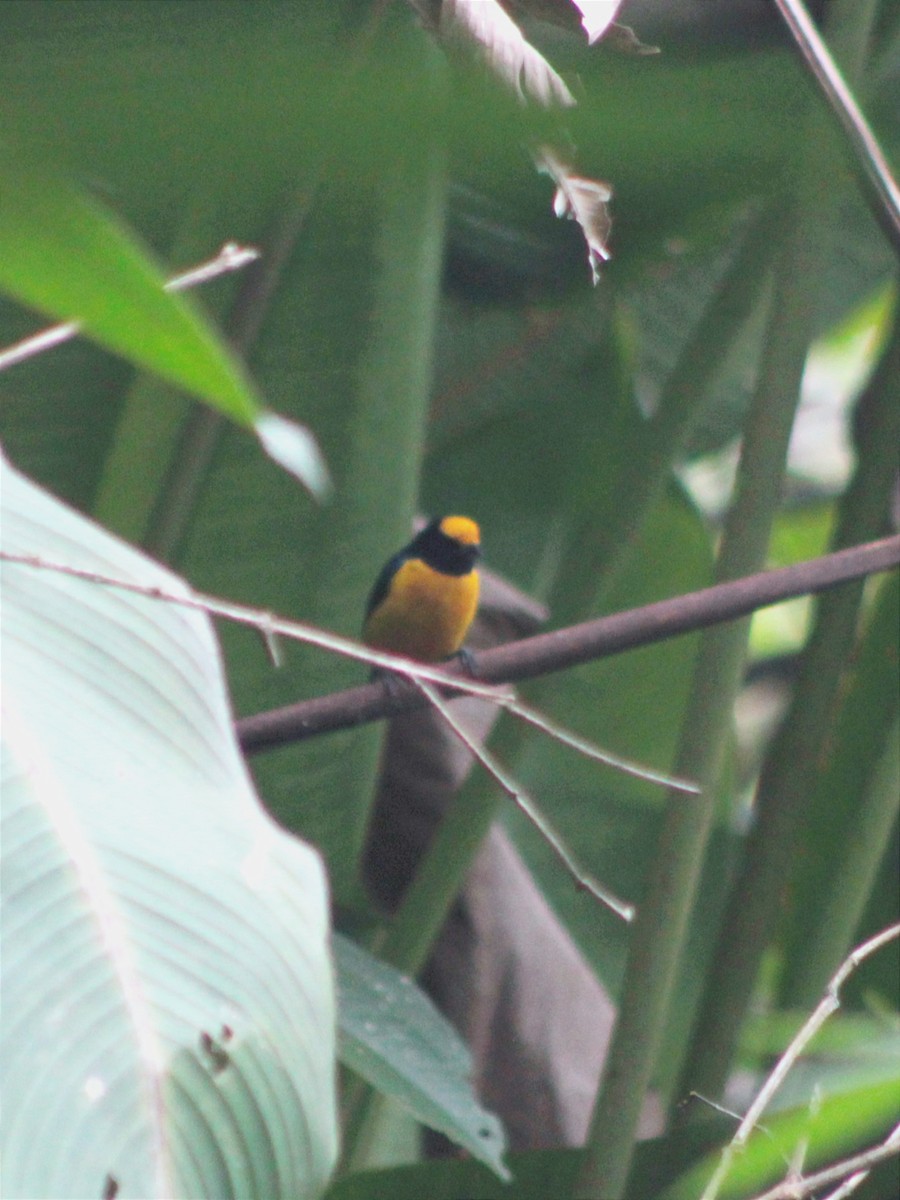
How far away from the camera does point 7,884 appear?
0.80 m

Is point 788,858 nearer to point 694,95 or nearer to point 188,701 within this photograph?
point 188,701

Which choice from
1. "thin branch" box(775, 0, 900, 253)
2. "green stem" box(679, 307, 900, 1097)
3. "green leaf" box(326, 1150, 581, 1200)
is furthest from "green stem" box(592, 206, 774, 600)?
"thin branch" box(775, 0, 900, 253)

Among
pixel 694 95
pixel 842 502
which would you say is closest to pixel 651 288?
pixel 842 502

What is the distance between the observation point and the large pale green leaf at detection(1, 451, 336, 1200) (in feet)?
2.37

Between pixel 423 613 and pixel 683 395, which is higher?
pixel 683 395

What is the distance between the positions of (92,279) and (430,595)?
109 inches

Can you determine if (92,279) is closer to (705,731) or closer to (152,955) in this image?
(152,955)

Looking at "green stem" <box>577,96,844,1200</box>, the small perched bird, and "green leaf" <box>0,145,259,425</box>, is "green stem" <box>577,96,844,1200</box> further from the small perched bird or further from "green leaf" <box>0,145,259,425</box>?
the small perched bird

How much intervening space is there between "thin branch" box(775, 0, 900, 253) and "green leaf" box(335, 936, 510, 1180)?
3.42 feet

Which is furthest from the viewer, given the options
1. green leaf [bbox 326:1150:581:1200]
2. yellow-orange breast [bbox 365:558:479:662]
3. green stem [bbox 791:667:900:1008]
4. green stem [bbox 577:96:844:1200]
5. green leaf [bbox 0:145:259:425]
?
yellow-orange breast [bbox 365:558:479:662]

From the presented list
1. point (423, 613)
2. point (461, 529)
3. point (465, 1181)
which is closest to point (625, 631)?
point (465, 1181)

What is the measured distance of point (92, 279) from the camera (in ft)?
0.73

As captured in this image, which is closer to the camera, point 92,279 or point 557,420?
point 92,279

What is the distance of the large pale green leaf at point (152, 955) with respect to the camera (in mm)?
722
